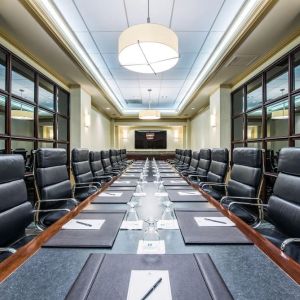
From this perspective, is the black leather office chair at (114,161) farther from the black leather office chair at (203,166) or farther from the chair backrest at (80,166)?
the black leather office chair at (203,166)

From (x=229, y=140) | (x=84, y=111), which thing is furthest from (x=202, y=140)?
(x=84, y=111)

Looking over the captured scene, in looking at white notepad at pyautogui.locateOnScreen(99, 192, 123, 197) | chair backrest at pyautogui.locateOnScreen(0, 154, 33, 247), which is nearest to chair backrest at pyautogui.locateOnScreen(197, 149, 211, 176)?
white notepad at pyautogui.locateOnScreen(99, 192, 123, 197)

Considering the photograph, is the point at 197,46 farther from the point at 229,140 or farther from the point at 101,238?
the point at 101,238

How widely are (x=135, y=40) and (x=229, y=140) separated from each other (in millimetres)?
4038

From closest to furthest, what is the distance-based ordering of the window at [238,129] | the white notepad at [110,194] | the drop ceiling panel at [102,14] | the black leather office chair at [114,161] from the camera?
the white notepad at [110,194], the drop ceiling panel at [102,14], the window at [238,129], the black leather office chair at [114,161]

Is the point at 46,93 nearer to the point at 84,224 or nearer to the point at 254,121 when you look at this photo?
the point at 84,224

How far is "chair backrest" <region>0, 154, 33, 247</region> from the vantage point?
1383 mm

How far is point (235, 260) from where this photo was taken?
795 millimetres

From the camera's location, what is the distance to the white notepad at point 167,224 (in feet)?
3.67

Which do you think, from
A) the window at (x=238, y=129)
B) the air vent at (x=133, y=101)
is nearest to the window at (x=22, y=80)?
the air vent at (x=133, y=101)

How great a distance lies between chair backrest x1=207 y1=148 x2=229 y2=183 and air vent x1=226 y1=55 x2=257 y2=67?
1.59 metres

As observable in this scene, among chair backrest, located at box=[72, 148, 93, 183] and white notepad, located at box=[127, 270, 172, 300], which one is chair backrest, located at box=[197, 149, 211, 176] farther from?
white notepad, located at box=[127, 270, 172, 300]

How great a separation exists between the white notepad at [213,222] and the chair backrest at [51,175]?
151 cm

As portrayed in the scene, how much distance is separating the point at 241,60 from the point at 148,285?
4.00 meters
